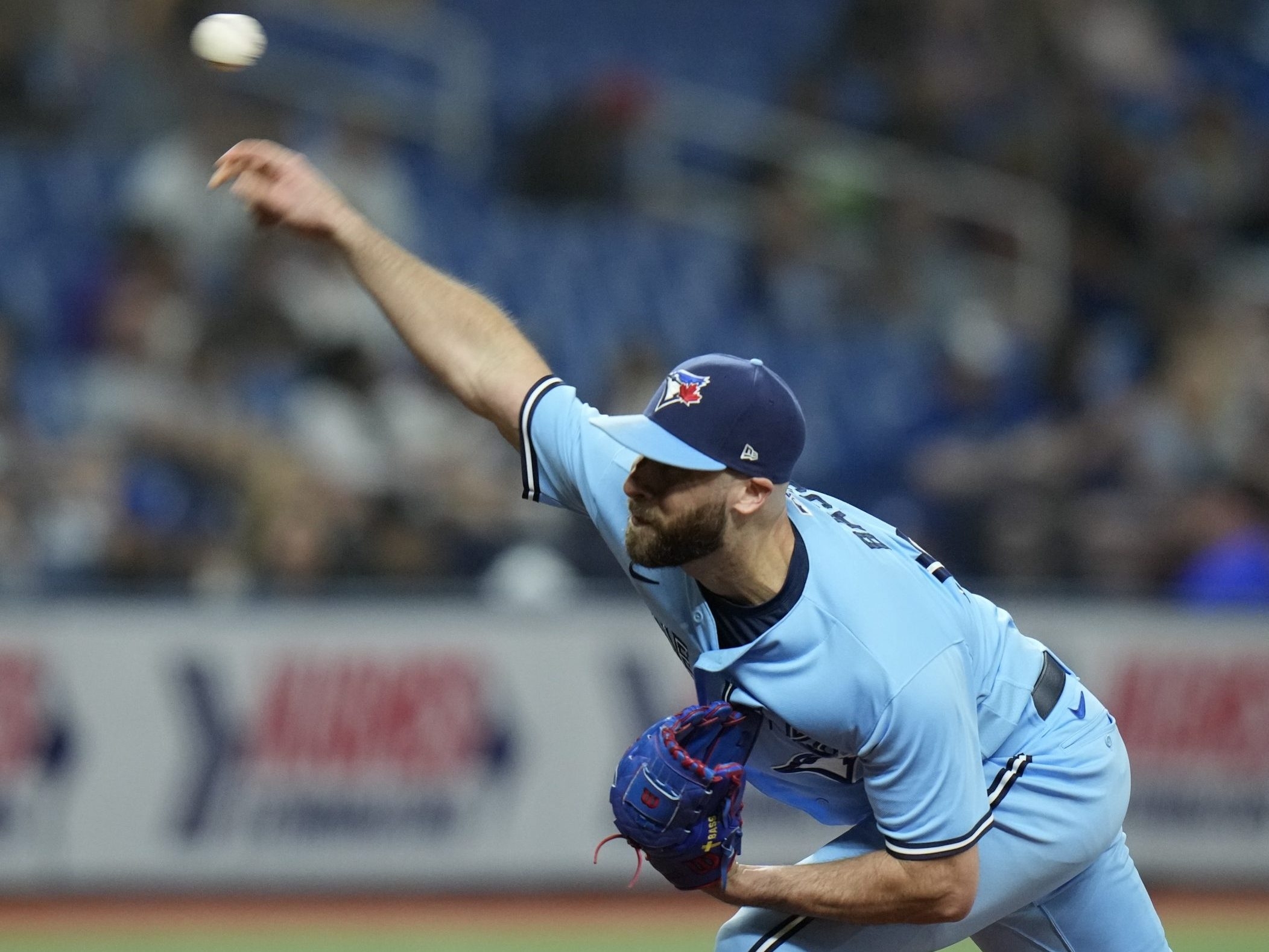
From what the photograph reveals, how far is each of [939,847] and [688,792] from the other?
555 millimetres

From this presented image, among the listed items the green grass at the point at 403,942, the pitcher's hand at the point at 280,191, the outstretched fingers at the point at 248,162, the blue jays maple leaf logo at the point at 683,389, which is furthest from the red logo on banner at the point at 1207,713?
the outstretched fingers at the point at 248,162

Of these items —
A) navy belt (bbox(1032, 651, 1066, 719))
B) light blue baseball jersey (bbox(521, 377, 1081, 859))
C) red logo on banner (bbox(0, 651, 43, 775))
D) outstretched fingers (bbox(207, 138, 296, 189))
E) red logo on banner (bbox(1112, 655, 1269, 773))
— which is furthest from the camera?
red logo on banner (bbox(1112, 655, 1269, 773))

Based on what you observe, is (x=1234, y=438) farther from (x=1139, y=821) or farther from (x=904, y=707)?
(x=904, y=707)

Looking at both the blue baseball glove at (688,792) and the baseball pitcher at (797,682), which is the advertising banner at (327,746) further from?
the blue baseball glove at (688,792)

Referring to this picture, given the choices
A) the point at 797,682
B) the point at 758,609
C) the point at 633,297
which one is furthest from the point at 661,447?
the point at 633,297

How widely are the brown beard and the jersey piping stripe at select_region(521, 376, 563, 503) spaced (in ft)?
1.82

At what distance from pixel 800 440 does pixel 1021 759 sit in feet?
3.14

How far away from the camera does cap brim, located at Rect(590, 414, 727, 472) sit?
3.94m

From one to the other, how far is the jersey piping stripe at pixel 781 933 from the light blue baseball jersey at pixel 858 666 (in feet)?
0.97

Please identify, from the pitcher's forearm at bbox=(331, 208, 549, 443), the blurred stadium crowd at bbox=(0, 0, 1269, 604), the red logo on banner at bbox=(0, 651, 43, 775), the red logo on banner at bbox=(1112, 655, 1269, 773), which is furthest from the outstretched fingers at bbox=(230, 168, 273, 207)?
the red logo on banner at bbox=(1112, 655, 1269, 773)

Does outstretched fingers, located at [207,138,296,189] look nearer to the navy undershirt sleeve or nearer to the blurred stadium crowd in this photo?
the navy undershirt sleeve

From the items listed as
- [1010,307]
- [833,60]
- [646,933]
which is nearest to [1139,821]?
[646,933]

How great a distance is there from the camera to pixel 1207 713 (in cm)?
927

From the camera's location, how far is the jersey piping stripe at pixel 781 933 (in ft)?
14.2
